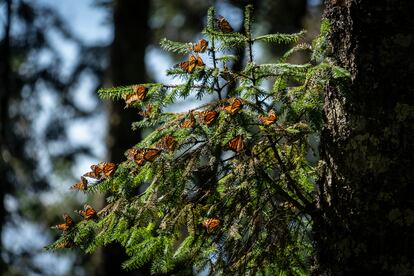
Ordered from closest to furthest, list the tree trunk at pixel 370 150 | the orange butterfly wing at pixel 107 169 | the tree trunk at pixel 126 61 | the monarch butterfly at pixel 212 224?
the tree trunk at pixel 370 150 < the monarch butterfly at pixel 212 224 < the orange butterfly wing at pixel 107 169 < the tree trunk at pixel 126 61

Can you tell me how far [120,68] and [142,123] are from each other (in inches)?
165

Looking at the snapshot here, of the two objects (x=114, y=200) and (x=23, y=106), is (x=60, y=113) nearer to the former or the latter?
(x=23, y=106)

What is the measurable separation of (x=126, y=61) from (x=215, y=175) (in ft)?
14.3

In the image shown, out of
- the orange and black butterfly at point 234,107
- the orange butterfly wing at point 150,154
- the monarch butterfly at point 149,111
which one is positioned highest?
the monarch butterfly at point 149,111

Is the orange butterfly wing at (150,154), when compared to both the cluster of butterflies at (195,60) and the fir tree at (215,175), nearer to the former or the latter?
the fir tree at (215,175)

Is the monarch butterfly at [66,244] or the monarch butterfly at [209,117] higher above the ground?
the monarch butterfly at [209,117]

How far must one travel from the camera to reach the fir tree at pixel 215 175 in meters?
2.16

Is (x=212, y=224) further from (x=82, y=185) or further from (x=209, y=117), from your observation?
(x=82, y=185)

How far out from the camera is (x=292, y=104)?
6.93 ft

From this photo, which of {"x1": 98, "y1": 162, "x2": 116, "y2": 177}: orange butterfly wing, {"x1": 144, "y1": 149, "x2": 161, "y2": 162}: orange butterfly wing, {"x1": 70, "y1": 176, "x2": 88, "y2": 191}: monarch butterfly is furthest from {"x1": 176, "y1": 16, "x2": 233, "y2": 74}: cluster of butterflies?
{"x1": 70, "y1": 176, "x2": 88, "y2": 191}: monarch butterfly

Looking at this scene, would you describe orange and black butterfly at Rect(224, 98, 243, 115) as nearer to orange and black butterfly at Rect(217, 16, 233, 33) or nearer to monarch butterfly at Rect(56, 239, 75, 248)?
orange and black butterfly at Rect(217, 16, 233, 33)

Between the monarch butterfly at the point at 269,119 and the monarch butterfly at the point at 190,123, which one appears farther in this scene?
the monarch butterfly at the point at 190,123

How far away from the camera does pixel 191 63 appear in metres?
2.23

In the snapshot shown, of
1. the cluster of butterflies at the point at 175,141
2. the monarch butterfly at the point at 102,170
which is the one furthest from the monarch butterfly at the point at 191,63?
the monarch butterfly at the point at 102,170
